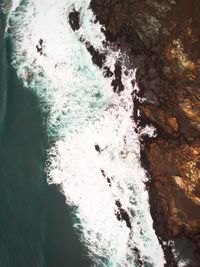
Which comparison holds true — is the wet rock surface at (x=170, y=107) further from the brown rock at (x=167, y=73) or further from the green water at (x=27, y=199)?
the green water at (x=27, y=199)

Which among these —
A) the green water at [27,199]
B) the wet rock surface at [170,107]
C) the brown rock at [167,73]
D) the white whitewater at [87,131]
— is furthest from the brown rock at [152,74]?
the green water at [27,199]

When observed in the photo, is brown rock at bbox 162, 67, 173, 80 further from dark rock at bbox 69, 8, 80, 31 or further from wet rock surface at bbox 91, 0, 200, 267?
dark rock at bbox 69, 8, 80, 31

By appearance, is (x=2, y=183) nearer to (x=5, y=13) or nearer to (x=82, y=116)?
(x=82, y=116)

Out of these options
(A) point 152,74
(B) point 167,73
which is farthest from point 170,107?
(A) point 152,74

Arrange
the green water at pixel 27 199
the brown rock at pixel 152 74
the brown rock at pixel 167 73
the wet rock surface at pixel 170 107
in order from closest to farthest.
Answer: the wet rock surface at pixel 170 107, the brown rock at pixel 167 73, the brown rock at pixel 152 74, the green water at pixel 27 199

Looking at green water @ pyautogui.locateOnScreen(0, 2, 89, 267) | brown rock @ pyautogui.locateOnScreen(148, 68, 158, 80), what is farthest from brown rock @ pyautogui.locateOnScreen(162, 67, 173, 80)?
green water @ pyautogui.locateOnScreen(0, 2, 89, 267)

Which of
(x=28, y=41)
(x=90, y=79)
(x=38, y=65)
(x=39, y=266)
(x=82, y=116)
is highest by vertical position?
(x=28, y=41)

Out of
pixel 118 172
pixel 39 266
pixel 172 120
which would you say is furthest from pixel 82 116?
pixel 39 266
